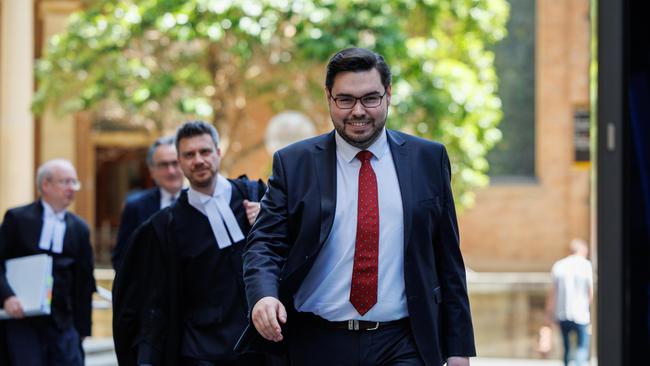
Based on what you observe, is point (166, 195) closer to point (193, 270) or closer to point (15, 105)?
point (193, 270)

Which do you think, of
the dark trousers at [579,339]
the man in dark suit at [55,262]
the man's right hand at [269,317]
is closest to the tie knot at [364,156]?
the man's right hand at [269,317]

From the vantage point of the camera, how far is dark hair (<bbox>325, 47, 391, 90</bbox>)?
4.66 meters

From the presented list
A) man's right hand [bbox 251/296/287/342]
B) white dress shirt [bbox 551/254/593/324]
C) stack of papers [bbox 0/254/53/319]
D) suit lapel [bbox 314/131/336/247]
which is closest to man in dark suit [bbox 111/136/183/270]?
stack of papers [bbox 0/254/53/319]

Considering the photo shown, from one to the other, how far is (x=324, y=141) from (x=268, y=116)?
1211 inches

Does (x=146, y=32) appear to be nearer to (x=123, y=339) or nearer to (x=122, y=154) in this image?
(x=123, y=339)

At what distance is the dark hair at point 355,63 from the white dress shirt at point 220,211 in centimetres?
210

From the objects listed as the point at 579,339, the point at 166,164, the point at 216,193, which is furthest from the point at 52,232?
the point at 579,339

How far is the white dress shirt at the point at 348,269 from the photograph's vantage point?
4.66m

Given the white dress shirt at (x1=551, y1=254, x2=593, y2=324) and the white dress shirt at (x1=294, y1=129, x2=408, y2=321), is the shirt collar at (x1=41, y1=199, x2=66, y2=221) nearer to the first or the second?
the white dress shirt at (x1=294, y1=129, x2=408, y2=321)

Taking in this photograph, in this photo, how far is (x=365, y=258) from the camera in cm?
466

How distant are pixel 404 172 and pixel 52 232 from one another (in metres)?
5.11

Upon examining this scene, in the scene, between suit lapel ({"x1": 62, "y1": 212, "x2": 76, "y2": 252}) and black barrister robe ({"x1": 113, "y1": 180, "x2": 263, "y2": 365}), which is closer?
black barrister robe ({"x1": 113, "y1": 180, "x2": 263, "y2": 365})

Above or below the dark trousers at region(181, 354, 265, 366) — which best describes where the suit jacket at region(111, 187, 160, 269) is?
above

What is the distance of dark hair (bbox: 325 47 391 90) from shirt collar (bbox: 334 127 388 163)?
22cm
